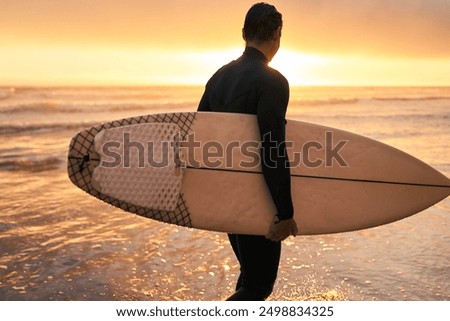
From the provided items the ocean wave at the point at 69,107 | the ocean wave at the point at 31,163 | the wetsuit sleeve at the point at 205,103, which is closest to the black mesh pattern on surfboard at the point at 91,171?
the wetsuit sleeve at the point at 205,103

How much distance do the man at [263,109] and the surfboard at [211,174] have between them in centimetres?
14

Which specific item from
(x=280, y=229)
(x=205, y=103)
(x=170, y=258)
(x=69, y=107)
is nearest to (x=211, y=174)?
(x=205, y=103)

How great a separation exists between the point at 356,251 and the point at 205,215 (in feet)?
6.04

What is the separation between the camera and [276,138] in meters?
2.15

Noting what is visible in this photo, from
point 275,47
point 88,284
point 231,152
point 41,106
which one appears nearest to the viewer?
point 275,47

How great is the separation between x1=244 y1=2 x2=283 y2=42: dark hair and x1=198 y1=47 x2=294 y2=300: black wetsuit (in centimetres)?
8

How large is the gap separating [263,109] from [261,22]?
18.2 inches

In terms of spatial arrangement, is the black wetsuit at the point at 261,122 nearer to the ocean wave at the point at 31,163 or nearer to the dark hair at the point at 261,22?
the dark hair at the point at 261,22

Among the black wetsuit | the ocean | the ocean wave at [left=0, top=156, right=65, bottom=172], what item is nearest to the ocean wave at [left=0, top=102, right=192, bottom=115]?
the ocean wave at [left=0, top=156, right=65, bottom=172]

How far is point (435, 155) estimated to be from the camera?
8.94 m

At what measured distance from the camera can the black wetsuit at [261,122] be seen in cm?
211

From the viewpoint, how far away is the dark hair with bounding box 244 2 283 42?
224 cm
